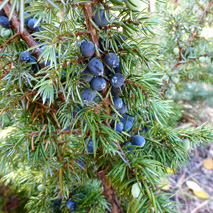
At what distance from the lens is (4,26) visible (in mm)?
415

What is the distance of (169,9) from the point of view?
2.32 ft

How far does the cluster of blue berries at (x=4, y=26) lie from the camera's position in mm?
406

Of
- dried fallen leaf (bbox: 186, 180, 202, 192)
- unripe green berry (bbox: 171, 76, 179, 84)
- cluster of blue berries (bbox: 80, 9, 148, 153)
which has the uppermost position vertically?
cluster of blue berries (bbox: 80, 9, 148, 153)

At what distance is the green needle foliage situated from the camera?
0.31 meters

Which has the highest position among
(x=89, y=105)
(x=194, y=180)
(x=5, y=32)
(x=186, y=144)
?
(x=5, y=32)

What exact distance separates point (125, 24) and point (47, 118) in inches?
12.6

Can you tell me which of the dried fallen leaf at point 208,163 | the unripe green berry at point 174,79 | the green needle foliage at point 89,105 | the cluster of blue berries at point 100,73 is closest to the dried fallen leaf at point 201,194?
the dried fallen leaf at point 208,163

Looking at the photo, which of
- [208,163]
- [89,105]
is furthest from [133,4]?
[208,163]

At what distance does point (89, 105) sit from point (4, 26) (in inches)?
10.9

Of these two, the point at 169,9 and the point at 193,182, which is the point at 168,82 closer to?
the point at 169,9

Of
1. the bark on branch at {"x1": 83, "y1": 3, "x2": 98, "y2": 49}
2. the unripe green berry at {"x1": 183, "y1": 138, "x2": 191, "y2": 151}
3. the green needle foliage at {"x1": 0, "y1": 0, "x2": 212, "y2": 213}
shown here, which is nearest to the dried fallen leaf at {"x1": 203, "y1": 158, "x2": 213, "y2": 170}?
the green needle foliage at {"x1": 0, "y1": 0, "x2": 212, "y2": 213}

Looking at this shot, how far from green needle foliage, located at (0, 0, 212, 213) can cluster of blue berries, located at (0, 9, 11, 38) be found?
0.04ft

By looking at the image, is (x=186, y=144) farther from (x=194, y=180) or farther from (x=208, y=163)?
(x=208, y=163)

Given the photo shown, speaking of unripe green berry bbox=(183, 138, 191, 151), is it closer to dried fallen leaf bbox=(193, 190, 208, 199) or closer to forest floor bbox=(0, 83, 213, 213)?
forest floor bbox=(0, 83, 213, 213)
